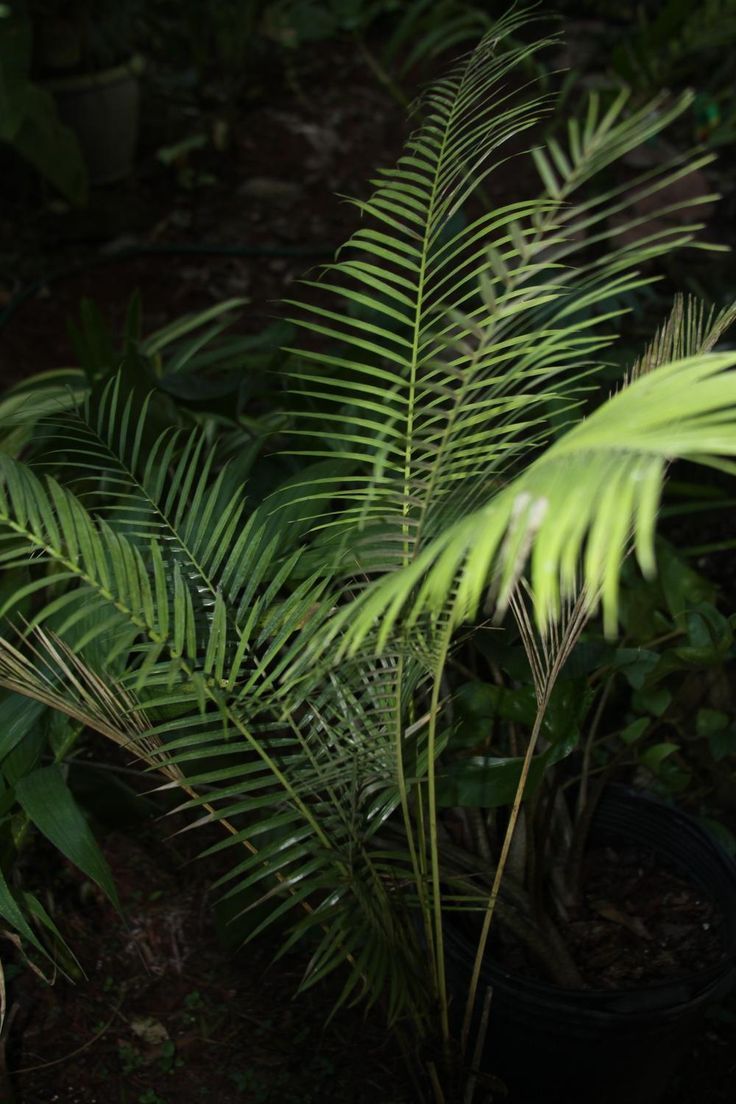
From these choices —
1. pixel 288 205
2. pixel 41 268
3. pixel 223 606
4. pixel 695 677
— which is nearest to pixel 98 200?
pixel 41 268

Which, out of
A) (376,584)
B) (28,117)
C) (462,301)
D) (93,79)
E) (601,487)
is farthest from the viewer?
(93,79)

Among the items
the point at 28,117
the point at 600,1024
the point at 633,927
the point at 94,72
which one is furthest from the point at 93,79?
the point at 600,1024

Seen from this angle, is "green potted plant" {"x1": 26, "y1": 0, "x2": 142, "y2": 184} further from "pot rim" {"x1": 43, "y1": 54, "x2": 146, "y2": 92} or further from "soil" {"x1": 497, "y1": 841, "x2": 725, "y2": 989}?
"soil" {"x1": 497, "y1": 841, "x2": 725, "y2": 989}

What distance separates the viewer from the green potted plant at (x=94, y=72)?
3.01 metres

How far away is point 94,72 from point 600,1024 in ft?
9.71

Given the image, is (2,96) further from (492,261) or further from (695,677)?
(492,261)

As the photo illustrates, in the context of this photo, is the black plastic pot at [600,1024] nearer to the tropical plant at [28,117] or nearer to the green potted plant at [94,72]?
the tropical plant at [28,117]

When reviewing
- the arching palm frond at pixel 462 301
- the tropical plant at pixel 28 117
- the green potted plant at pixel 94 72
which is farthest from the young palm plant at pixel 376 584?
the green potted plant at pixel 94 72

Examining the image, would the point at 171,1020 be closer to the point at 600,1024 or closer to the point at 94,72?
the point at 600,1024

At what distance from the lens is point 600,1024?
1102mm

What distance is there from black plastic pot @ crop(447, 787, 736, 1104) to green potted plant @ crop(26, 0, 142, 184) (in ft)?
8.73

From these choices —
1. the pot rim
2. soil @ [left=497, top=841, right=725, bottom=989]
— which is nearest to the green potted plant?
the pot rim

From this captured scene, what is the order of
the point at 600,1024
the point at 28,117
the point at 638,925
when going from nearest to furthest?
the point at 600,1024 < the point at 638,925 < the point at 28,117

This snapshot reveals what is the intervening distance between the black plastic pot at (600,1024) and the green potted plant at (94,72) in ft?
8.73
